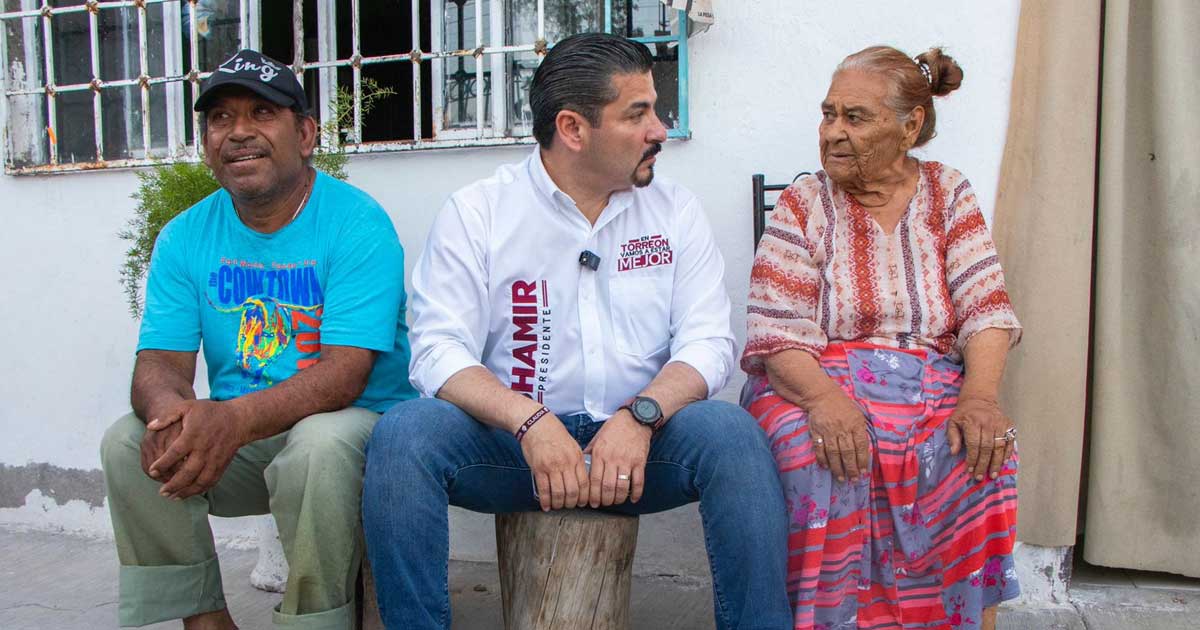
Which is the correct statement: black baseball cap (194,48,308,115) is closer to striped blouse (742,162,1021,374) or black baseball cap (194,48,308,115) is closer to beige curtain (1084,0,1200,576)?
striped blouse (742,162,1021,374)

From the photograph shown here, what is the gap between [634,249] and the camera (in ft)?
8.27

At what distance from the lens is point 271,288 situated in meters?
2.62

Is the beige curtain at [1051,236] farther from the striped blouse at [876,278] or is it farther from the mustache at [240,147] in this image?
the mustache at [240,147]

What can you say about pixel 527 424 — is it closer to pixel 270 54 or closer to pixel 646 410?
pixel 646 410

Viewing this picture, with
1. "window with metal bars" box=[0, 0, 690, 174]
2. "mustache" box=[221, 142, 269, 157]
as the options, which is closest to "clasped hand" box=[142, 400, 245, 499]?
"mustache" box=[221, 142, 269, 157]

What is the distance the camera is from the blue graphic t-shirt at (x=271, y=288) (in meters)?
2.58

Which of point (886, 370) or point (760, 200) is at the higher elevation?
point (760, 200)

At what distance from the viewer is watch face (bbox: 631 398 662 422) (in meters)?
2.19

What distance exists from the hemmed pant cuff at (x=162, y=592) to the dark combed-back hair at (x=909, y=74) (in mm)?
2080

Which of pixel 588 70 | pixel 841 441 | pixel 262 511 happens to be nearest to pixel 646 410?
pixel 841 441

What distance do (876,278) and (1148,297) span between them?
3.27 ft

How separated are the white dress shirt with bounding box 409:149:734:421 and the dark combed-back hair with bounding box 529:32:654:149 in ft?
0.62

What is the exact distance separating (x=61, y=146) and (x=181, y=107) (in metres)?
0.55

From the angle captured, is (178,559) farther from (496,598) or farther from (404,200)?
(404,200)
